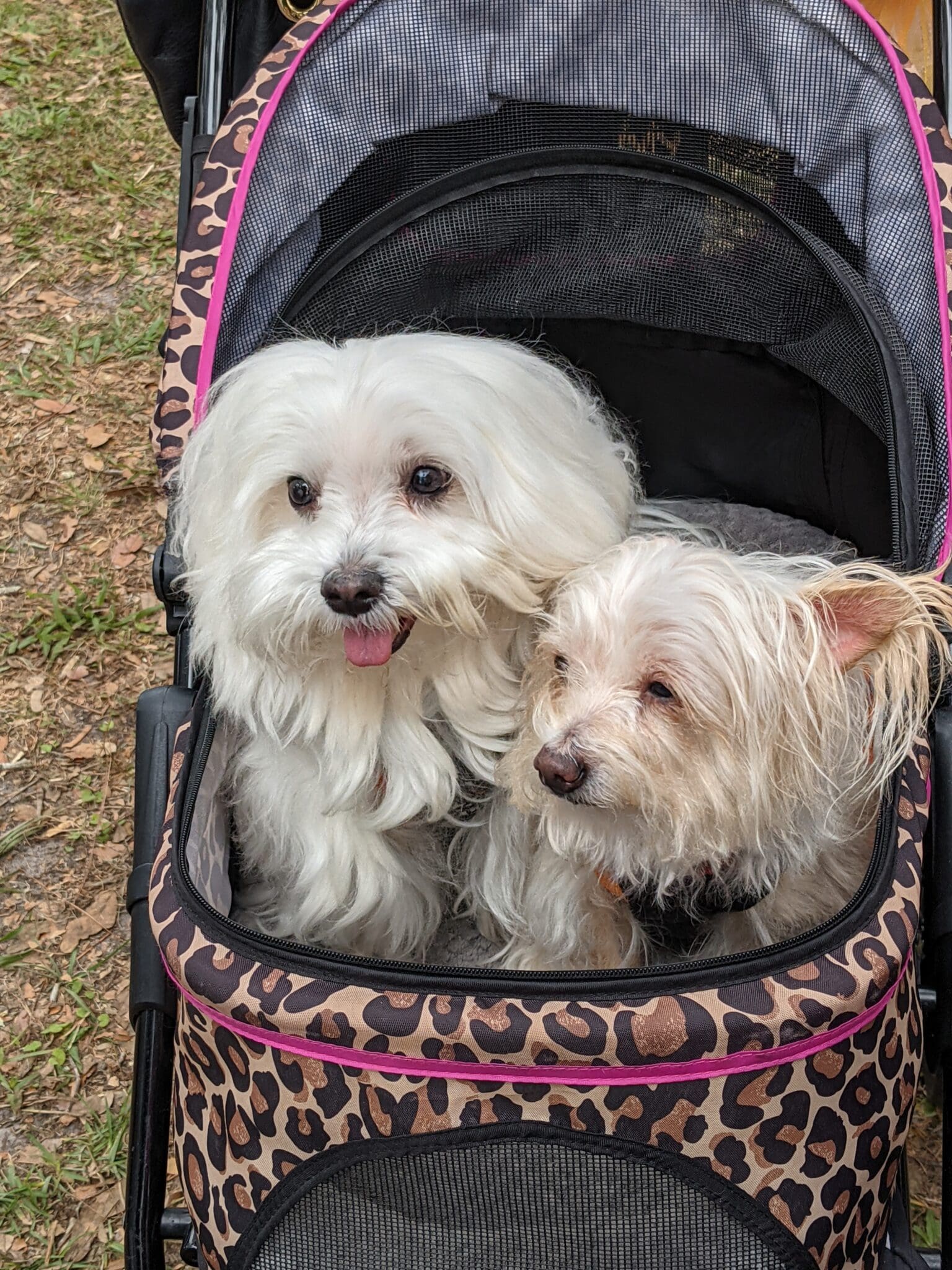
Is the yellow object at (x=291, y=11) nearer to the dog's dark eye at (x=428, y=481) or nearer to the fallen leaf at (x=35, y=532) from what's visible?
the dog's dark eye at (x=428, y=481)

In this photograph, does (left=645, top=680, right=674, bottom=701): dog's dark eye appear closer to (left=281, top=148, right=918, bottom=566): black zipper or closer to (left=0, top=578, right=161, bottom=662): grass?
(left=281, top=148, right=918, bottom=566): black zipper

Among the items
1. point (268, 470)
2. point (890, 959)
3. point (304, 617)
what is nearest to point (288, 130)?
point (268, 470)

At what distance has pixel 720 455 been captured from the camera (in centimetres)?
233

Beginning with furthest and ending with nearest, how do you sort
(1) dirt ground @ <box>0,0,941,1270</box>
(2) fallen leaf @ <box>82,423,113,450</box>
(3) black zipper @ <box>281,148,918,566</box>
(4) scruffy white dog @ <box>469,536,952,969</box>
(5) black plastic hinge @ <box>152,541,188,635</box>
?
1. (2) fallen leaf @ <box>82,423,113,450</box>
2. (1) dirt ground @ <box>0,0,941,1270</box>
3. (3) black zipper @ <box>281,148,918,566</box>
4. (5) black plastic hinge @ <box>152,541,188,635</box>
5. (4) scruffy white dog @ <box>469,536,952,969</box>

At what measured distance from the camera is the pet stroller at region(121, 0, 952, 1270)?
1.20 metres

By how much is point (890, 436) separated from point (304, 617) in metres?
0.80

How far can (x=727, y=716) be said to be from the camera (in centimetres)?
140

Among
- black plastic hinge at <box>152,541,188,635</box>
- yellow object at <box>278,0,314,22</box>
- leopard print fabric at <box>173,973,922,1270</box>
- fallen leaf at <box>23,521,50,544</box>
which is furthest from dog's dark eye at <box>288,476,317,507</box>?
fallen leaf at <box>23,521,50,544</box>

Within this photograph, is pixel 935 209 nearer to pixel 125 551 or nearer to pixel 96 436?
pixel 125 551

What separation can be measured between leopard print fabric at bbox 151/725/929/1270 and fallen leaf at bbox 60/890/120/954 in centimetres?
118

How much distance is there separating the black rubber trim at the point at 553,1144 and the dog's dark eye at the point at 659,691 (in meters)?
0.48

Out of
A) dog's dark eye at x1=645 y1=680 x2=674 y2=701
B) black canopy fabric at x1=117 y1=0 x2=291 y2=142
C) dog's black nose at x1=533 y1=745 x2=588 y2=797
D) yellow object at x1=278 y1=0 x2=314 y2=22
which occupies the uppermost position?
yellow object at x1=278 y1=0 x2=314 y2=22

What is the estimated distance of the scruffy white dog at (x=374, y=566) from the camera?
1.46 m

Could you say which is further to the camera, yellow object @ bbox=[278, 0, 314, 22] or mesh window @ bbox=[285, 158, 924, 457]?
yellow object @ bbox=[278, 0, 314, 22]
